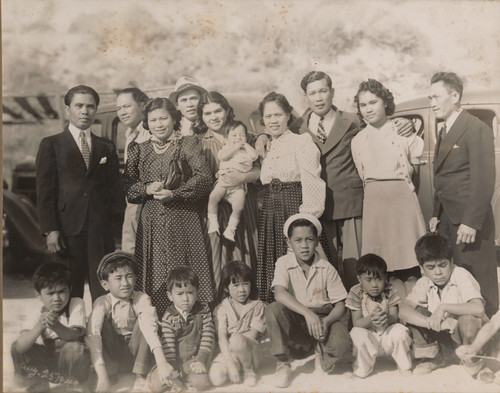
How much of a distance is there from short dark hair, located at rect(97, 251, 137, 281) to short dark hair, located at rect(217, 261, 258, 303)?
0.66 metres

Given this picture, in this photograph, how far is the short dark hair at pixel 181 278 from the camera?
16.1 ft

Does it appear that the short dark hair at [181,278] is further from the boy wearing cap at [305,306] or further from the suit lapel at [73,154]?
the suit lapel at [73,154]

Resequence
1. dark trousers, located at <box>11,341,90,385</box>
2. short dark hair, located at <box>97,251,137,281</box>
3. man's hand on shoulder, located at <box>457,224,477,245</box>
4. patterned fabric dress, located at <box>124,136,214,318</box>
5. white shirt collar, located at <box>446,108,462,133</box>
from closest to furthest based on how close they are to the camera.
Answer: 1. dark trousers, located at <box>11,341,90,385</box>
2. short dark hair, located at <box>97,251,137,281</box>
3. patterned fabric dress, located at <box>124,136,214,318</box>
4. man's hand on shoulder, located at <box>457,224,477,245</box>
5. white shirt collar, located at <box>446,108,462,133</box>

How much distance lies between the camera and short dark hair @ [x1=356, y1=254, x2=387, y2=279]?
500cm

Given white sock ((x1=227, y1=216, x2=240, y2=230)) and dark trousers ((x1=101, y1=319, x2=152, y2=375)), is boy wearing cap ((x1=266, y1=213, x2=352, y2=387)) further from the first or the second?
dark trousers ((x1=101, y1=319, x2=152, y2=375))

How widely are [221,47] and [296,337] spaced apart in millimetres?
2327

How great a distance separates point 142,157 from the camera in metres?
5.13

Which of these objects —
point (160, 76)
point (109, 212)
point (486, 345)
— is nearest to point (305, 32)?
point (160, 76)

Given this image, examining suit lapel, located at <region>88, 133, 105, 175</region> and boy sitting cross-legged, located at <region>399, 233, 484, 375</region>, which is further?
suit lapel, located at <region>88, 133, 105, 175</region>

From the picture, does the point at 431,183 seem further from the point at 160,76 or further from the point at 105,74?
the point at 105,74

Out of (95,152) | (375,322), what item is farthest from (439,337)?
(95,152)

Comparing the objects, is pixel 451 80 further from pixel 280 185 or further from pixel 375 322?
pixel 375 322

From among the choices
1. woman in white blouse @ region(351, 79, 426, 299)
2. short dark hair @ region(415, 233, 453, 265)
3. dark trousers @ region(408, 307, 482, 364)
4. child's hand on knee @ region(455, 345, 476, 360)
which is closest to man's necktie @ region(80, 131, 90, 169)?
woman in white blouse @ region(351, 79, 426, 299)

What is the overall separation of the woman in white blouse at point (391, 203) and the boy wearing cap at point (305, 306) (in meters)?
0.45
